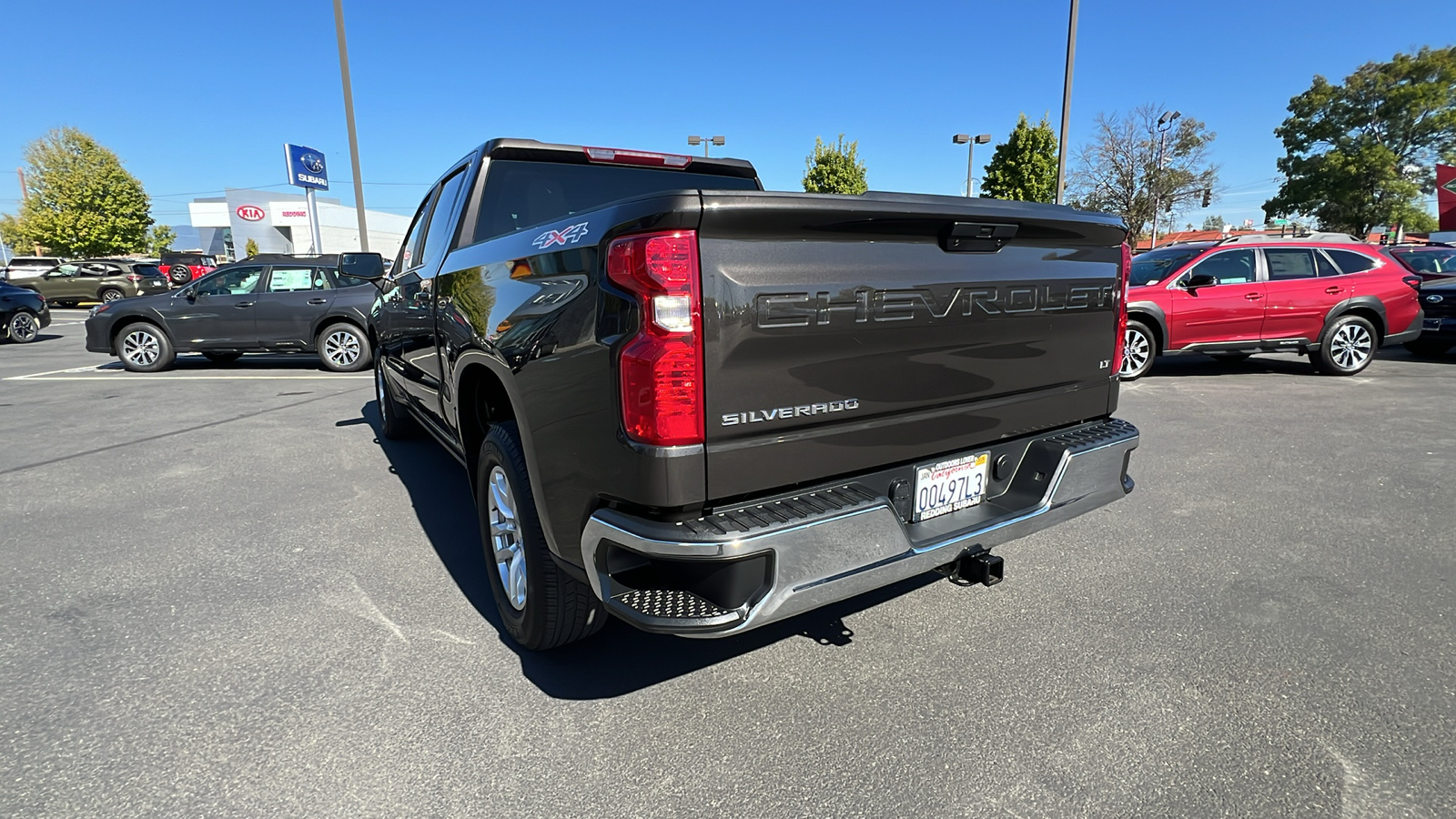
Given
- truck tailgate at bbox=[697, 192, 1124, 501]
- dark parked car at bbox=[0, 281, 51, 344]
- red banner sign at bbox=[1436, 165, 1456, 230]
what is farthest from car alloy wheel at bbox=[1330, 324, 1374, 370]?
dark parked car at bbox=[0, 281, 51, 344]

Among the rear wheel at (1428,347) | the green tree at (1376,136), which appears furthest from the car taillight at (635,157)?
the green tree at (1376,136)

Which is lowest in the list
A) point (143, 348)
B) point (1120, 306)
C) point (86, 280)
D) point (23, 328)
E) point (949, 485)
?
point (949, 485)

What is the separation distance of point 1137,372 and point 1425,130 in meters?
44.9

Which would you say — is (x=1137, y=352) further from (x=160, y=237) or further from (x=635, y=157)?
(x=160, y=237)

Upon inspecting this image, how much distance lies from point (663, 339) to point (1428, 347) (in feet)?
46.1

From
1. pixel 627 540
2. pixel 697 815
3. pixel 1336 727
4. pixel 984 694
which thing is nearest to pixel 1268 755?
pixel 1336 727

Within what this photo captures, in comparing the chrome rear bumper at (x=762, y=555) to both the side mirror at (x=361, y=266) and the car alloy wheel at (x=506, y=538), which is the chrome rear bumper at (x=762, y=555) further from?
the side mirror at (x=361, y=266)

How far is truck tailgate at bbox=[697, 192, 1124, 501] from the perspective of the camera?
2.00m

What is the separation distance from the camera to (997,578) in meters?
2.49

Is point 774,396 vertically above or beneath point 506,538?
above

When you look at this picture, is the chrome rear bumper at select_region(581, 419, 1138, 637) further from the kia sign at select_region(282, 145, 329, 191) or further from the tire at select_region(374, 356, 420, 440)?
the kia sign at select_region(282, 145, 329, 191)

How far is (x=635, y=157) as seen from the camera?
401 cm

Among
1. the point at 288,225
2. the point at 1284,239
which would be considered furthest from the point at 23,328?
the point at 288,225

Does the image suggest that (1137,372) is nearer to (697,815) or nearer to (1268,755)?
(1268,755)
